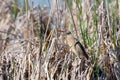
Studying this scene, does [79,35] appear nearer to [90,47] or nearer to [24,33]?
[90,47]

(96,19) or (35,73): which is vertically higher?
(96,19)

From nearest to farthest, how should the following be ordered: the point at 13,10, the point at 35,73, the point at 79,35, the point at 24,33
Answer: the point at 35,73 → the point at 79,35 → the point at 24,33 → the point at 13,10

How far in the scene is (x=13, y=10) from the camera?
4.84m

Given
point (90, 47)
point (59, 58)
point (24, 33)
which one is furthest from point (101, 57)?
point (24, 33)

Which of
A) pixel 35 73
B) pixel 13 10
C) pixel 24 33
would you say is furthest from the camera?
pixel 13 10

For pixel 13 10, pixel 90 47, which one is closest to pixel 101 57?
pixel 90 47

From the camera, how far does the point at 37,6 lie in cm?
415

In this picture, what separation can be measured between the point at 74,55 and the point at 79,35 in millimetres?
158

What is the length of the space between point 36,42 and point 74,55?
0.34m

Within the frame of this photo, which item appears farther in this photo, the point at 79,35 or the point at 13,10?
the point at 13,10

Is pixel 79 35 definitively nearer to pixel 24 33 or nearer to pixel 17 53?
pixel 17 53

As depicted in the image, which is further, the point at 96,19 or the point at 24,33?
the point at 24,33

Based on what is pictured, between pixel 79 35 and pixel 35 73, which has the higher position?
pixel 79 35

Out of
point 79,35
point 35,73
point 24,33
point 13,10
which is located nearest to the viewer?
point 35,73
